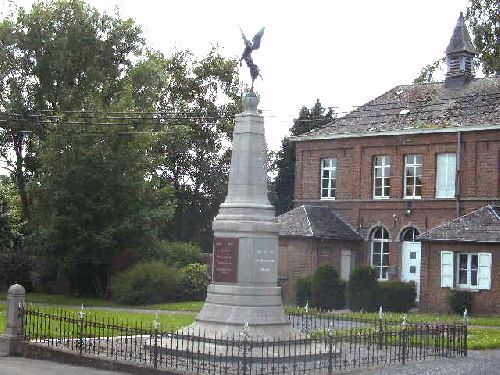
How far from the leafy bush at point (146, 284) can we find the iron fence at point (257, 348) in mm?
A: 14484

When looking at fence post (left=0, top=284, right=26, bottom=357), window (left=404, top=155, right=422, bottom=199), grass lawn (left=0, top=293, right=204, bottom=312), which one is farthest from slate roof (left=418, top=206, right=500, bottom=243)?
fence post (left=0, top=284, right=26, bottom=357)

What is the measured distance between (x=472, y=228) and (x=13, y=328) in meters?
21.3

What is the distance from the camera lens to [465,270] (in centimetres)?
3353

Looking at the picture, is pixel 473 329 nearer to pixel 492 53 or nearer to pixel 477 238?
pixel 477 238

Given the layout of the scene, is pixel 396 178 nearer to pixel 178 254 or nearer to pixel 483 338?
pixel 178 254

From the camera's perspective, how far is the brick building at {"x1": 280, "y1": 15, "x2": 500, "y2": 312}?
3653 cm

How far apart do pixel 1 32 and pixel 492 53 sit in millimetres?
26360

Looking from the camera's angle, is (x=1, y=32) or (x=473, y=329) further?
(x=1, y=32)

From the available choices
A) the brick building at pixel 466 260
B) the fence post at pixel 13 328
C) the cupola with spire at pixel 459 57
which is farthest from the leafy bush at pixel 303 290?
the fence post at pixel 13 328

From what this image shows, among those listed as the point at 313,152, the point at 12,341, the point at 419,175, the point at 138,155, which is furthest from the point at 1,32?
the point at 12,341

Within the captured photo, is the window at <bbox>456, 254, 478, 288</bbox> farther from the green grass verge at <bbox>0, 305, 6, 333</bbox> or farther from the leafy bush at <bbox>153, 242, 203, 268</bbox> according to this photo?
the green grass verge at <bbox>0, 305, 6, 333</bbox>

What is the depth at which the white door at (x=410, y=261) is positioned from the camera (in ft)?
125

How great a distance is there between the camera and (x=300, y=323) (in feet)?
76.4

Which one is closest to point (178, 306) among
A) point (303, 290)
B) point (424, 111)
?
point (303, 290)
